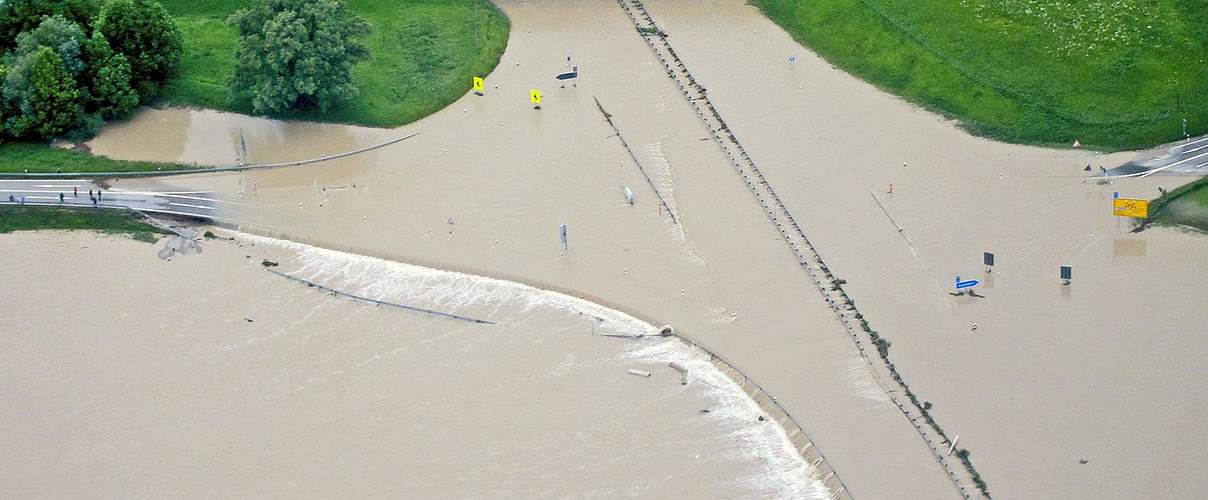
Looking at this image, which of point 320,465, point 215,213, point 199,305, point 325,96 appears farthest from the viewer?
point 325,96

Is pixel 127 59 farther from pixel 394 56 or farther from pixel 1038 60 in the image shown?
pixel 1038 60

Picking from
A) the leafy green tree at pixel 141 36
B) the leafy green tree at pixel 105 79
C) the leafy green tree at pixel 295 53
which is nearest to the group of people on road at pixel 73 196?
the leafy green tree at pixel 105 79

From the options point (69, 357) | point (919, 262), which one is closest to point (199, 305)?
point (69, 357)

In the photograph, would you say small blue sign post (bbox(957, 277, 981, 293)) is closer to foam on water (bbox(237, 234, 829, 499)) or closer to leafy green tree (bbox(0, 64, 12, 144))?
foam on water (bbox(237, 234, 829, 499))

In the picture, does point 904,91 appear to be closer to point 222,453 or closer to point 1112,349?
point 1112,349

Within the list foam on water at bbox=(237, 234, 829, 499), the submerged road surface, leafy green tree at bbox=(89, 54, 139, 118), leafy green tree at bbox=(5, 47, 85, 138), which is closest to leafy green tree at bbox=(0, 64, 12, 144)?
leafy green tree at bbox=(5, 47, 85, 138)

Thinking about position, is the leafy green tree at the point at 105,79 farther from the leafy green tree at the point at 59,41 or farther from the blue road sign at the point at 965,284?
the blue road sign at the point at 965,284
